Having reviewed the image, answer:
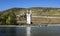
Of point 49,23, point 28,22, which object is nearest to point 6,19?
point 28,22

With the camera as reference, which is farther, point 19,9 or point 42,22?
point 19,9

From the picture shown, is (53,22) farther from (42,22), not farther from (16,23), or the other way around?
(16,23)

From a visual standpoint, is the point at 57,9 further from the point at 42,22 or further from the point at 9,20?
the point at 9,20

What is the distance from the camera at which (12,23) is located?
4129 inches

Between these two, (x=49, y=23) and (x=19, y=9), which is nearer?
(x=49, y=23)

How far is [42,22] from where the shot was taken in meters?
118

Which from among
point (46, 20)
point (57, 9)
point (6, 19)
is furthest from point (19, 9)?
point (6, 19)

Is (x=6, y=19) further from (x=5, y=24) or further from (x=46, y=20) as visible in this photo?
(x=46, y=20)

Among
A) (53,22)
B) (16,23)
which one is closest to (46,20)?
(53,22)

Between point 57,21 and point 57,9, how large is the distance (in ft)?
171

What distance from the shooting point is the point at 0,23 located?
344 feet

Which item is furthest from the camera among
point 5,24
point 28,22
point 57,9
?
point 57,9

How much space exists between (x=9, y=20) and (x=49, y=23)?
21.1 metres

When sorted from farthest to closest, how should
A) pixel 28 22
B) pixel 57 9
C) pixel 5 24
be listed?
pixel 57 9 → pixel 28 22 → pixel 5 24
